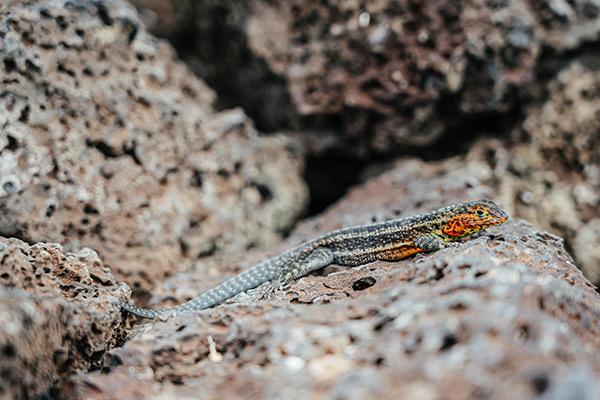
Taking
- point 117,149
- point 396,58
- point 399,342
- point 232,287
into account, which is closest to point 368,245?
point 232,287

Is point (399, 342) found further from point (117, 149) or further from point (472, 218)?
point (117, 149)

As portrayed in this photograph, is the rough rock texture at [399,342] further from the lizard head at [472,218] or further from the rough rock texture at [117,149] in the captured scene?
the rough rock texture at [117,149]

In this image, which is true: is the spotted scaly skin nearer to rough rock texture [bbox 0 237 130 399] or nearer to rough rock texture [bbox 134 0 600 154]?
rough rock texture [bbox 0 237 130 399]

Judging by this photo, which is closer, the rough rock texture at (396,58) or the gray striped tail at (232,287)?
the gray striped tail at (232,287)

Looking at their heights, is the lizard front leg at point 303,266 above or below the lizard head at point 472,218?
below

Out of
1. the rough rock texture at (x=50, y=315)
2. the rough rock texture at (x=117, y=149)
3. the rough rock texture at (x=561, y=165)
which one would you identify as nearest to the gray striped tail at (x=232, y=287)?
the rough rock texture at (x=50, y=315)
